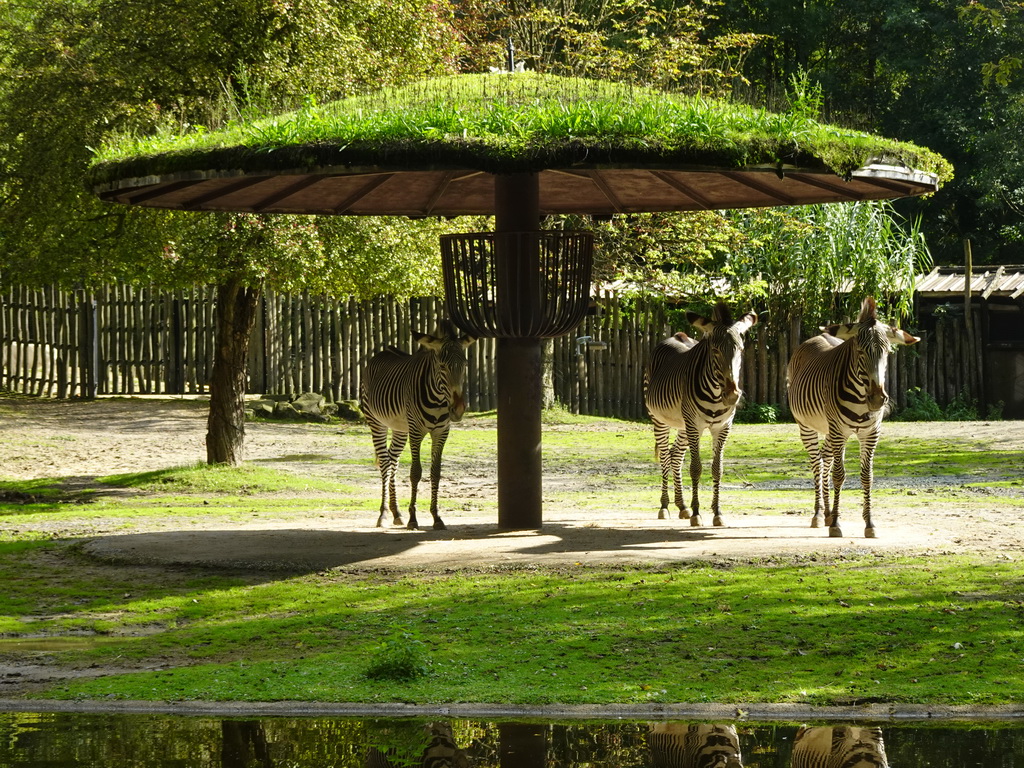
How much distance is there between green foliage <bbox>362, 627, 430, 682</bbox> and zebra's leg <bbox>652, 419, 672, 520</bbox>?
6541mm

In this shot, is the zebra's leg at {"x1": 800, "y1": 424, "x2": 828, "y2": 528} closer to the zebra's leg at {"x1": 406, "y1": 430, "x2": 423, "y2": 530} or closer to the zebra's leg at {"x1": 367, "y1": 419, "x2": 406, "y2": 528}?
the zebra's leg at {"x1": 406, "y1": 430, "x2": 423, "y2": 530}

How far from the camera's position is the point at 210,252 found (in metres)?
15.6

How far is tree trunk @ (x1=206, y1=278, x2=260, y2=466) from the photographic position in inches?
703

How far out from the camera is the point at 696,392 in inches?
519

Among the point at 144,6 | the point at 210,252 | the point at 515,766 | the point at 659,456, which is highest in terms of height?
the point at 144,6

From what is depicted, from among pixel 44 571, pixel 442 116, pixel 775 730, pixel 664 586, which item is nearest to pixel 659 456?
pixel 664 586

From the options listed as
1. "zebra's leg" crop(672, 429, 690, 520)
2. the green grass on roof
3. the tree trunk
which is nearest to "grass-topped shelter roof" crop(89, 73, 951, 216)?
the green grass on roof

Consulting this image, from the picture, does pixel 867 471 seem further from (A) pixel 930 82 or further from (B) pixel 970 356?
(A) pixel 930 82

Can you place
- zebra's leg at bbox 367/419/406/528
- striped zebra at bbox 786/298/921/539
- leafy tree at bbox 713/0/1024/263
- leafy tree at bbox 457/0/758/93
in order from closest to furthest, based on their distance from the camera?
striped zebra at bbox 786/298/921/539, zebra's leg at bbox 367/419/406/528, leafy tree at bbox 457/0/758/93, leafy tree at bbox 713/0/1024/263

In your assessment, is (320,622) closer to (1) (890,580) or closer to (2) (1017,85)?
(1) (890,580)

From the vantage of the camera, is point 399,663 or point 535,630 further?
point 535,630

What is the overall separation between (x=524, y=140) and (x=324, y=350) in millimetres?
18065

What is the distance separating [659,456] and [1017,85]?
77.4 ft

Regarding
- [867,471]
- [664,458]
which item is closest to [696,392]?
[664,458]
